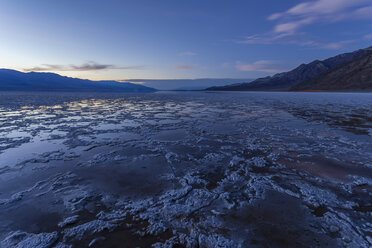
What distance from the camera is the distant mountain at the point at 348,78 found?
9738cm

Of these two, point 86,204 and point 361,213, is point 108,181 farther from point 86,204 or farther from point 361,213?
point 361,213

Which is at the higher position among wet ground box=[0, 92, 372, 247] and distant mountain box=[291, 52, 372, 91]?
distant mountain box=[291, 52, 372, 91]

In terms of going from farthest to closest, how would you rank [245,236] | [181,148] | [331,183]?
[181,148]
[331,183]
[245,236]

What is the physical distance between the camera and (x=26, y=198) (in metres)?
3.10

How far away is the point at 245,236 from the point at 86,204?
2545mm

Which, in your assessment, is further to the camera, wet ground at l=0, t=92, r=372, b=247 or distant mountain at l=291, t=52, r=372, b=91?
distant mountain at l=291, t=52, r=372, b=91

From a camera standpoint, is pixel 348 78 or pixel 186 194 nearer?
pixel 186 194

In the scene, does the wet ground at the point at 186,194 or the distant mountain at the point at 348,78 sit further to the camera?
the distant mountain at the point at 348,78

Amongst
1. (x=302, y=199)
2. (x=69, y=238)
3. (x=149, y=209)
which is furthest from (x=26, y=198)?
(x=302, y=199)

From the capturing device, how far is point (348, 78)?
350 feet

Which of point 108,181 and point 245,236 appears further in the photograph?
point 108,181

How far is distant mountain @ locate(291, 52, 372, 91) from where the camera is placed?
97.4m

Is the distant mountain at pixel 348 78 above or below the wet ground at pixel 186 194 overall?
above

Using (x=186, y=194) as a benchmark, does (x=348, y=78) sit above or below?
above
